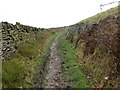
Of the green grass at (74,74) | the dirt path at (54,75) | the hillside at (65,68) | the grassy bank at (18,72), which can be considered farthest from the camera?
the dirt path at (54,75)

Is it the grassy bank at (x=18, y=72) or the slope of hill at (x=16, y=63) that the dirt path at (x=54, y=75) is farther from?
the grassy bank at (x=18, y=72)

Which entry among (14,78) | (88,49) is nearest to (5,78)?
(14,78)

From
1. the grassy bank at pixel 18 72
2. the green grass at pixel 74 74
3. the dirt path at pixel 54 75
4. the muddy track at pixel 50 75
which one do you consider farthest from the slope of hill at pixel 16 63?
the green grass at pixel 74 74

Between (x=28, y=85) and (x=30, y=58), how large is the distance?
22.2 feet

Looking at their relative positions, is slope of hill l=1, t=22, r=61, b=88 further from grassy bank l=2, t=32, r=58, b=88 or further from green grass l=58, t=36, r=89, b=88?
green grass l=58, t=36, r=89, b=88

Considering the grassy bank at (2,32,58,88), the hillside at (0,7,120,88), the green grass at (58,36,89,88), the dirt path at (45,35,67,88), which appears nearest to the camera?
the grassy bank at (2,32,58,88)

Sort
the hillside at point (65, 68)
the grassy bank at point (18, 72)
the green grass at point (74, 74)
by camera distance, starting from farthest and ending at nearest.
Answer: the green grass at point (74, 74)
the hillside at point (65, 68)
the grassy bank at point (18, 72)

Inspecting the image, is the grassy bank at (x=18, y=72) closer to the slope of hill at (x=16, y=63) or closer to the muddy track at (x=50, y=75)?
the slope of hill at (x=16, y=63)

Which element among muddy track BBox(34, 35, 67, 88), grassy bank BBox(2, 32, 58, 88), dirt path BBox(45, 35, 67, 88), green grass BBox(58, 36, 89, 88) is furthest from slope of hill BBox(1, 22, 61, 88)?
green grass BBox(58, 36, 89, 88)

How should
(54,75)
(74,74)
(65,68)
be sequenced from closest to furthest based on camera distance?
(74,74) → (54,75) → (65,68)

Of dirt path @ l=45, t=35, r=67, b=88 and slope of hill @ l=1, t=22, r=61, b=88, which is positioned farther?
dirt path @ l=45, t=35, r=67, b=88

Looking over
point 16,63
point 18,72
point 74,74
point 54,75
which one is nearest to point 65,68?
point 54,75

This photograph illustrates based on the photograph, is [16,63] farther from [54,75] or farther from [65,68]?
[65,68]

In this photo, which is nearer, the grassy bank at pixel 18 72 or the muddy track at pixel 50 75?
the grassy bank at pixel 18 72
